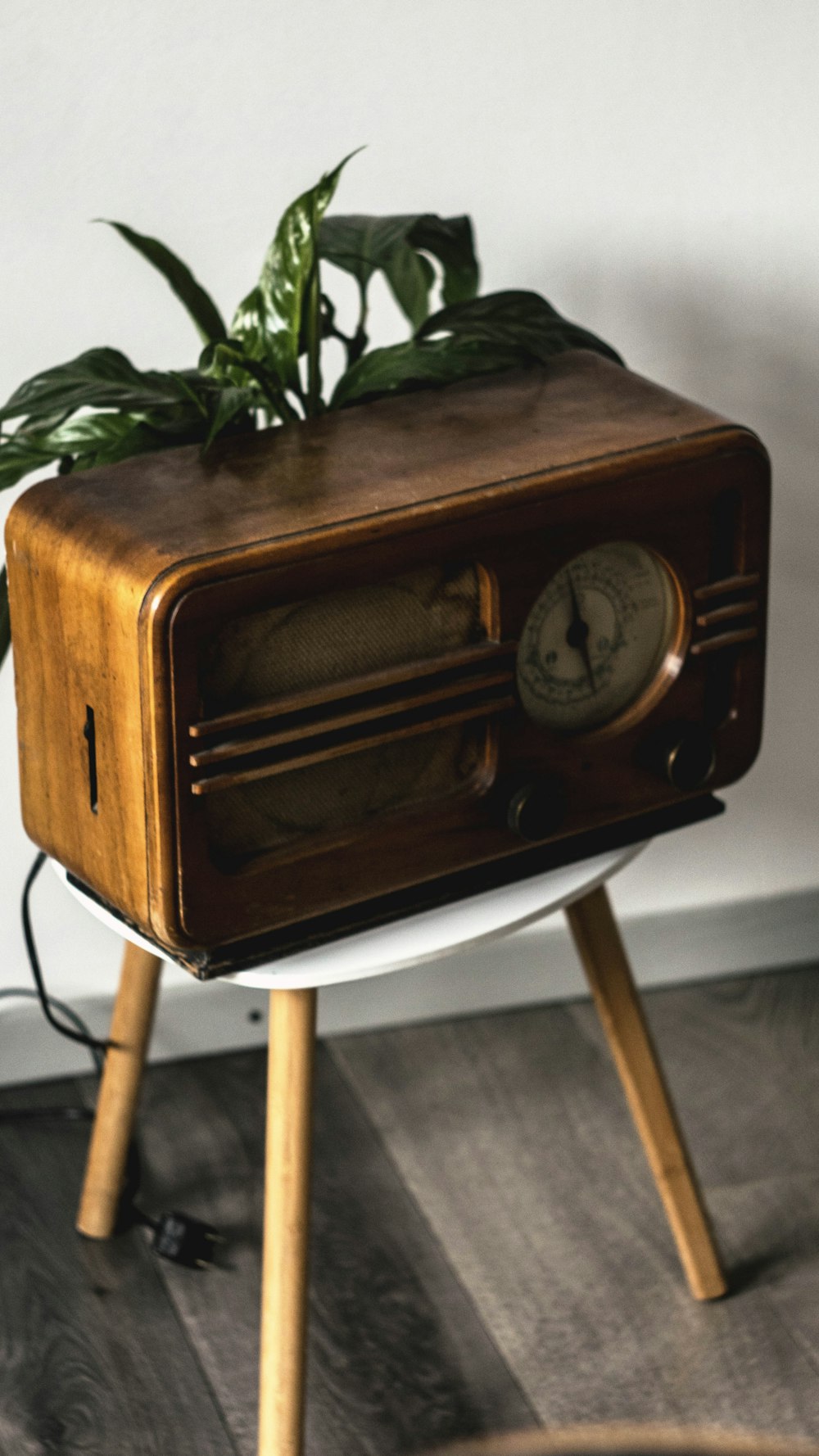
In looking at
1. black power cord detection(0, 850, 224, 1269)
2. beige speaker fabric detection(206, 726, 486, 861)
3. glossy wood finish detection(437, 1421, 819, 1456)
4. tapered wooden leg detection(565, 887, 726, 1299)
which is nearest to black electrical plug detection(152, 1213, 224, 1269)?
black power cord detection(0, 850, 224, 1269)

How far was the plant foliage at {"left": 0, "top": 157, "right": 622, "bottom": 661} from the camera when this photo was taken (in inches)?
42.6

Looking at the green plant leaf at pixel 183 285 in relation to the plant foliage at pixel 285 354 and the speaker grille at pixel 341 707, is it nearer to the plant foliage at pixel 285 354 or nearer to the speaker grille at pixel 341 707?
the plant foliage at pixel 285 354

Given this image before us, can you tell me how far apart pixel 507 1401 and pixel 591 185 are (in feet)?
3.53

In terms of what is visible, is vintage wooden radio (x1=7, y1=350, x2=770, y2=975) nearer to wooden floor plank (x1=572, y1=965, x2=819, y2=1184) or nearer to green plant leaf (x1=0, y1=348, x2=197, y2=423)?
green plant leaf (x1=0, y1=348, x2=197, y2=423)

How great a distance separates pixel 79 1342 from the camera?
139cm

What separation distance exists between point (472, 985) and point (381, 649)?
2.87ft

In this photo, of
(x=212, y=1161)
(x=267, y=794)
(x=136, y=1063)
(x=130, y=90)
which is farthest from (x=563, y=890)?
(x=130, y=90)

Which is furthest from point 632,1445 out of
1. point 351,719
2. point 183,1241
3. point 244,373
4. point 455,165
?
point 455,165

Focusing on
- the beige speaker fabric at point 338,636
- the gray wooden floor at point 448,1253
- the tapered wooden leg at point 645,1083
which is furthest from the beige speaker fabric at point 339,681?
the gray wooden floor at point 448,1253

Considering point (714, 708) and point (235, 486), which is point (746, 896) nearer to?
point (714, 708)

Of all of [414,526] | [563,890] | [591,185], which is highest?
[591,185]

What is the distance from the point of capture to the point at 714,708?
119cm

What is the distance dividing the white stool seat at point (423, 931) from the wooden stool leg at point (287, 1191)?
1.4 inches

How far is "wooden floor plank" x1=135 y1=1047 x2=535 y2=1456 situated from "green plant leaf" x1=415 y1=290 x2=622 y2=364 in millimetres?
804
